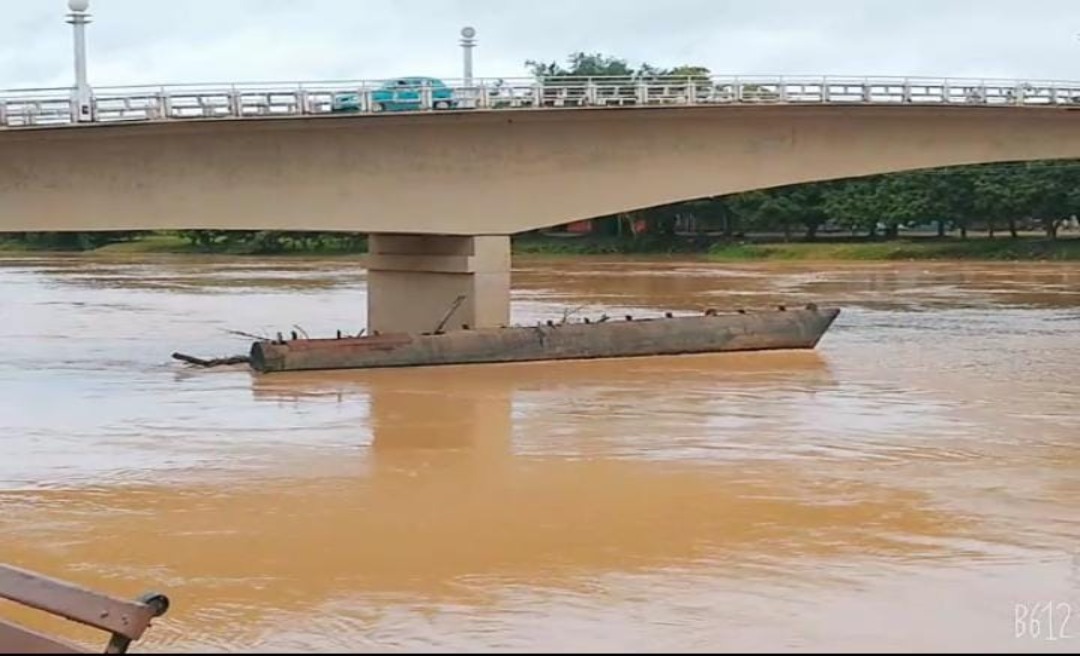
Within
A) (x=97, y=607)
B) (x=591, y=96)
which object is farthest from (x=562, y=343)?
(x=97, y=607)

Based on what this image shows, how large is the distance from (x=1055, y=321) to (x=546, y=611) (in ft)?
98.6

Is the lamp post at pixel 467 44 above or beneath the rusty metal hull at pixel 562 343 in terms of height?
above

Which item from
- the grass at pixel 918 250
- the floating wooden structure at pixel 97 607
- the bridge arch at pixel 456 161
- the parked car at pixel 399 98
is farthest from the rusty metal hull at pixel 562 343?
the grass at pixel 918 250

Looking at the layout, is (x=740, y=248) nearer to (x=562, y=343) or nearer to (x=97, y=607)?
(x=562, y=343)

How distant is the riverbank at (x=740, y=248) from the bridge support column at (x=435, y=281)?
137ft

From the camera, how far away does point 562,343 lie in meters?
30.5

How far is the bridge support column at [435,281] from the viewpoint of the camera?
31516 millimetres

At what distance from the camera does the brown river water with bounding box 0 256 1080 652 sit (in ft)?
36.6

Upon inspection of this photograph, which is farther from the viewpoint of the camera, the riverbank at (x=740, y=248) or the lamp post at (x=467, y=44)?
the riverbank at (x=740, y=248)

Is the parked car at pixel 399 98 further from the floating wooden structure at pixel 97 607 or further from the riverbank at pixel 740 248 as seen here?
the riverbank at pixel 740 248

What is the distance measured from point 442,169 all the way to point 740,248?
1887 inches

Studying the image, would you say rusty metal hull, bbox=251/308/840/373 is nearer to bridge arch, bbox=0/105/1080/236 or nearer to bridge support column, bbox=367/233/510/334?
bridge support column, bbox=367/233/510/334

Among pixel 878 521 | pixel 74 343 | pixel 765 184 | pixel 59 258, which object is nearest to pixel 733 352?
pixel 765 184

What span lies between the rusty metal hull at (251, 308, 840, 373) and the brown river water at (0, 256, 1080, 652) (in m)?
0.48
